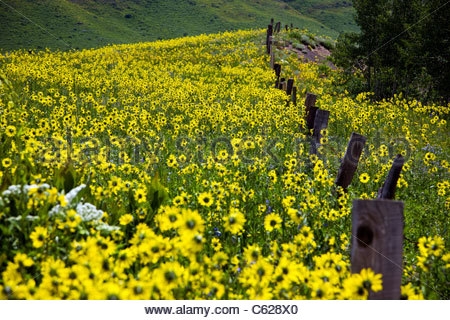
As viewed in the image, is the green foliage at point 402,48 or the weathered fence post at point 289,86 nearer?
the weathered fence post at point 289,86

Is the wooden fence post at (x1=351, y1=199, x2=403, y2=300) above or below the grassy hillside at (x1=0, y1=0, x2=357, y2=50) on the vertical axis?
below

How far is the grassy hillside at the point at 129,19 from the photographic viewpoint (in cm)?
7306

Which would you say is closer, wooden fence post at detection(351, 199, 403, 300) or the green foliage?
wooden fence post at detection(351, 199, 403, 300)

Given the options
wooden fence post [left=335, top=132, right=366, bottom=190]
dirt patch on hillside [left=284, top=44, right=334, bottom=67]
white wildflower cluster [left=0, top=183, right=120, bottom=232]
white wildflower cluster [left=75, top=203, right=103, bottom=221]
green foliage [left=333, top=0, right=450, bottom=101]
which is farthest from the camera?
dirt patch on hillside [left=284, top=44, right=334, bottom=67]

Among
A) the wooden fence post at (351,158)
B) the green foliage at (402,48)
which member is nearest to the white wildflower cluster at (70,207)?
the wooden fence post at (351,158)

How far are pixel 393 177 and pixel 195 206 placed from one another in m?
3.08

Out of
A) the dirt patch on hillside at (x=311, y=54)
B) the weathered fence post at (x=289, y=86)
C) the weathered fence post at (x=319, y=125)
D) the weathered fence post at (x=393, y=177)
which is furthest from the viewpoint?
the dirt patch on hillside at (x=311, y=54)

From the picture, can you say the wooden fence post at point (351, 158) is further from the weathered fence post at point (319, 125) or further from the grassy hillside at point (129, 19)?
the grassy hillside at point (129, 19)

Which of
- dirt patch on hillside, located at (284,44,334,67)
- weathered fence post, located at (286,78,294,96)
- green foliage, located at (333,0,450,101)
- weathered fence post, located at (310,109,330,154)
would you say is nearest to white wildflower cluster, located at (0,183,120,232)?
weathered fence post, located at (310,109,330,154)

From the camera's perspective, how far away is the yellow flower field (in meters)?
2.98

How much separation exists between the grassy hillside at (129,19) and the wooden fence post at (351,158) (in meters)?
63.1

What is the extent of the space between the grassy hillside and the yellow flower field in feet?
193

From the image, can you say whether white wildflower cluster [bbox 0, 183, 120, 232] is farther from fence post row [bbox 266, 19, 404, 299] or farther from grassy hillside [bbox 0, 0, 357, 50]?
grassy hillside [bbox 0, 0, 357, 50]

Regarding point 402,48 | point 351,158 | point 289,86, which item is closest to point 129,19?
point 402,48
